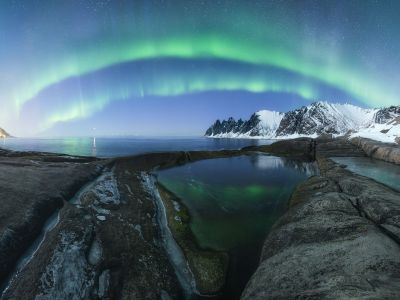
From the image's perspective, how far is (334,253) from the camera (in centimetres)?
1823

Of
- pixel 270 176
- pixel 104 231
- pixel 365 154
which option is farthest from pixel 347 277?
pixel 365 154

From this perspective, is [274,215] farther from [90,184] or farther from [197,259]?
[90,184]

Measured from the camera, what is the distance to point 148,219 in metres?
30.8

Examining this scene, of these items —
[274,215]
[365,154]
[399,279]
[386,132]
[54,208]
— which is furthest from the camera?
[386,132]

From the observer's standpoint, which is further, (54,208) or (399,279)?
(54,208)

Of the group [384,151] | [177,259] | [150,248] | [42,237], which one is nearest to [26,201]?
[42,237]

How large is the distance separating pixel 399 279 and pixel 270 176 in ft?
153

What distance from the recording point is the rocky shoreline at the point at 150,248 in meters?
16.6

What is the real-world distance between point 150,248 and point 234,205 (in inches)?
704

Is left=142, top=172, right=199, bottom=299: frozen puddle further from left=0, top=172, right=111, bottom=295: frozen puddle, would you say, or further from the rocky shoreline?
A: left=0, top=172, right=111, bottom=295: frozen puddle

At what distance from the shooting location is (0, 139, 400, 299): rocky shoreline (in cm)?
1656

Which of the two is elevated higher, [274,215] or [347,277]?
[347,277]

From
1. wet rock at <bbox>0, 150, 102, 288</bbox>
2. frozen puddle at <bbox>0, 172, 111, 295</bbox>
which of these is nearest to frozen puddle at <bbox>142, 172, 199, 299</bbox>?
frozen puddle at <bbox>0, 172, 111, 295</bbox>

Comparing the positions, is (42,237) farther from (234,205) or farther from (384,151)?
(384,151)
